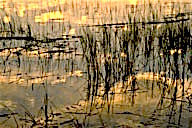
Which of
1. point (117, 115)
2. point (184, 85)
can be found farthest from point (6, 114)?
point (184, 85)

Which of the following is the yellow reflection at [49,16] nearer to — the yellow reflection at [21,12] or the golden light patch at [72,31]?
the yellow reflection at [21,12]

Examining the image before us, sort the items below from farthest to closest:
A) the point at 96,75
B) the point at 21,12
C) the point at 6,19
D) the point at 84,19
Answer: the point at 21,12 < the point at 84,19 < the point at 6,19 < the point at 96,75

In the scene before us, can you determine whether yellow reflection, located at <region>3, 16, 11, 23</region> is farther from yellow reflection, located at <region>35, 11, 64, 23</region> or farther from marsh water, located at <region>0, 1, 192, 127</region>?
yellow reflection, located at <region>35, 11, 64, 23</region>

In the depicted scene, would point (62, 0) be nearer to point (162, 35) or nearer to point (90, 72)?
point (162, 35)

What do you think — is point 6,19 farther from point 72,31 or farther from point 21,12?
point 72,31

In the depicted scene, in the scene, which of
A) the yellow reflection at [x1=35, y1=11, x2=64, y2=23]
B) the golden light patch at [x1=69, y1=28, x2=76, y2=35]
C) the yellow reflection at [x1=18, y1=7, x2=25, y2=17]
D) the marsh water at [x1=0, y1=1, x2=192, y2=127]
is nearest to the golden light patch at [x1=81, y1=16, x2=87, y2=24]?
the marsh water at [x1=0, y1=1, x2=192, y2=127]

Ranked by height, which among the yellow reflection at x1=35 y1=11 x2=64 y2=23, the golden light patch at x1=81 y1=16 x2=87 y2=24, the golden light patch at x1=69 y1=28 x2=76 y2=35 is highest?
the yellow reflection at x1=35 y1=11 x2=64 y2=23

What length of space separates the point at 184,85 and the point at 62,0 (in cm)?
1134

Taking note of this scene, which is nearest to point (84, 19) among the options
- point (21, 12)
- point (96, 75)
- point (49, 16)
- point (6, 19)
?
point (49, 16)

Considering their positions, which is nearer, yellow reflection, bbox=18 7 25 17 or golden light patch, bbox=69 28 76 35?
golden light patch, bbox=69 28 76 35

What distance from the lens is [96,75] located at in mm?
6164

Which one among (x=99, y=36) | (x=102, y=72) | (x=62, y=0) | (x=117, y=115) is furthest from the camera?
(x=62, y=0)

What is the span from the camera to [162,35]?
320 inches

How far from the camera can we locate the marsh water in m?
4.69
